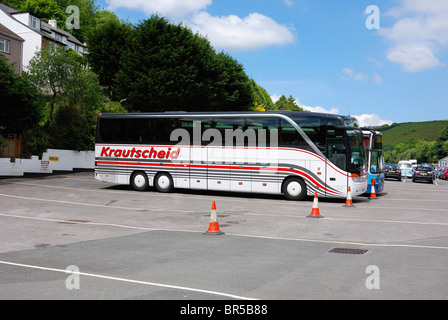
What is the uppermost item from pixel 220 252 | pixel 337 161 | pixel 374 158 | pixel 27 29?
pixel 27 29

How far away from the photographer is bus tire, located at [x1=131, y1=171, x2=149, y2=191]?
24859 millimetres

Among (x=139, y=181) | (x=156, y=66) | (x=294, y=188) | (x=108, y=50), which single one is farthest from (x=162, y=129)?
(x=108, y=50)

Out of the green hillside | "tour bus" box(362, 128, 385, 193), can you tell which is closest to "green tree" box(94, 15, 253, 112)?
"tour bus" box(362, 128, 385, 193)

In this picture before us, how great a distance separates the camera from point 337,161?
20484 millimetres

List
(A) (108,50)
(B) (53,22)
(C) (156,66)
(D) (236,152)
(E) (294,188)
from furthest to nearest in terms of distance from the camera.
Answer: (B) (53,22)
(A) (108,50)
(C) (156,66)
(D) (236,152)
(E) (294,188)

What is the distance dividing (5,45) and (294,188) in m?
39.7

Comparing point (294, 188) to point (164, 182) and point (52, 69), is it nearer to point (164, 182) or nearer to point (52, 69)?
point (164, 182)

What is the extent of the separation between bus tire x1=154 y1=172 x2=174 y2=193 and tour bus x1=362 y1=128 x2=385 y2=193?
9824 millimetres

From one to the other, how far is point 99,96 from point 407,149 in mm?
150512

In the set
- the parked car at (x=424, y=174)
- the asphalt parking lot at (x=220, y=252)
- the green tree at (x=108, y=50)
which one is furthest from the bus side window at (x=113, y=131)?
the parked car at (x=424, y=174)

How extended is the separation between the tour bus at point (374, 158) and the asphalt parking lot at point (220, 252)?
5.76 meters

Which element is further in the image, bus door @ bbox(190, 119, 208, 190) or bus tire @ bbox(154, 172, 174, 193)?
bus tire @ bbox(154, 172, 174, 193)

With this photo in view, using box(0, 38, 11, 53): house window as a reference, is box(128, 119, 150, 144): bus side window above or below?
below

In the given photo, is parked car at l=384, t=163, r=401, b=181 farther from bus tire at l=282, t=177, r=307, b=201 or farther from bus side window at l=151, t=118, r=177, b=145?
bus side window at l=151, t=118, r=177, b=145
